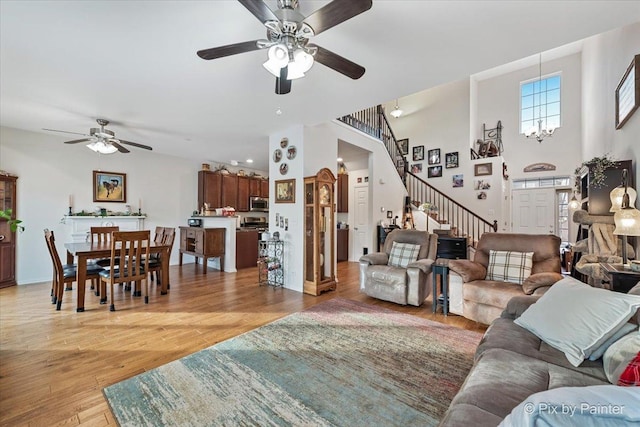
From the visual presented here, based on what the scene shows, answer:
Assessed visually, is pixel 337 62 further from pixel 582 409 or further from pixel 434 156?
pixel 434 156

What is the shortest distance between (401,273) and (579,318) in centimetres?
212

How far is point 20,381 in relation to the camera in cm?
198

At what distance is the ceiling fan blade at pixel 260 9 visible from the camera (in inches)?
58.4

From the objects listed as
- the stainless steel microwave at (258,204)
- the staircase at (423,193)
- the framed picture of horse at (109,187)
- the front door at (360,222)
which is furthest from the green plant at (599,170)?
the framed picture of horse at (109,187)

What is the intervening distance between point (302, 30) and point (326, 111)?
6.74 feet

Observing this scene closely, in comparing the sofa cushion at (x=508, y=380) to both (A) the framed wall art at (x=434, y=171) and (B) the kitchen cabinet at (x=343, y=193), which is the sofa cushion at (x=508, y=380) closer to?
(B) the kitchen cabinet at (x=343, y=193)

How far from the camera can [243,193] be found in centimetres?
739

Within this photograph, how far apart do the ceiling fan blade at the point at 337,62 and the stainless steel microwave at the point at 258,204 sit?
587 cm

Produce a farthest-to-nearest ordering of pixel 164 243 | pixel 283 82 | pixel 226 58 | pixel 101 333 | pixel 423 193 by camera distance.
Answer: pixel 423 193 < pixel 164 243 < pixel 101 333 < pixel 226 58 < pixel 283 82

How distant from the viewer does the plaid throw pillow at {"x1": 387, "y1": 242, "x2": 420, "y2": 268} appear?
12.4 feet

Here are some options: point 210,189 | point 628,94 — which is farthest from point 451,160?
point 210,189

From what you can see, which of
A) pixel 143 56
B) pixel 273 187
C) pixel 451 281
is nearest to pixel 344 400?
pixel 451 281

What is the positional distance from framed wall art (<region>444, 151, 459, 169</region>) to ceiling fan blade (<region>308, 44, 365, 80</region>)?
724 cm

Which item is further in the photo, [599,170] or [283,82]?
[599,170]
